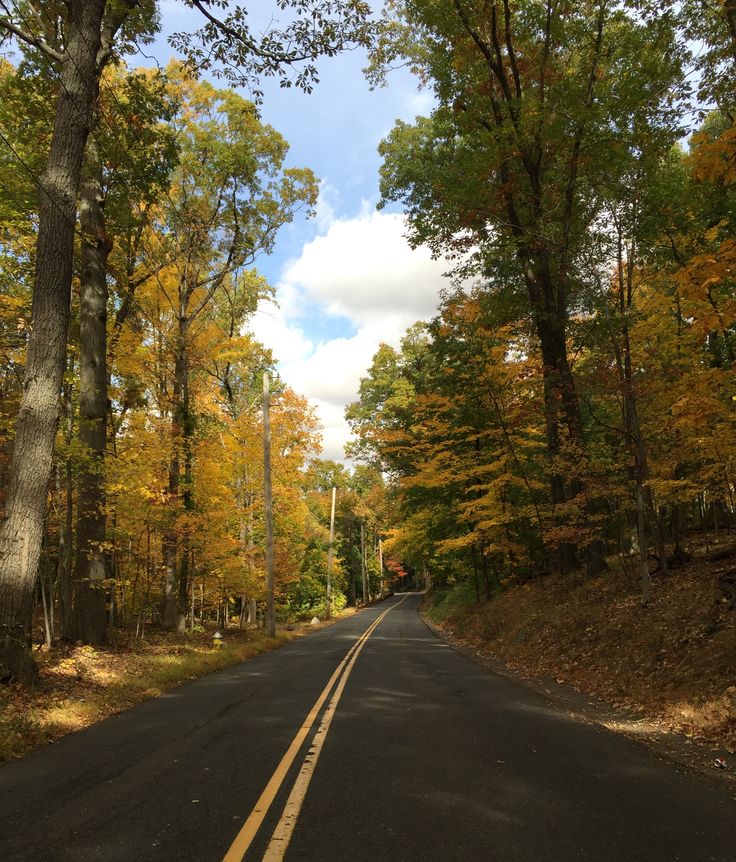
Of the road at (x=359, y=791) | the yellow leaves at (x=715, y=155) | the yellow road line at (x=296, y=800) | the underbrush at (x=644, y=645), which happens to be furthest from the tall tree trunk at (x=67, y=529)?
the yellow leaves at (x=715, y=155)

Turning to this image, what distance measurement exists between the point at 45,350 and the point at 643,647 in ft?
33.1

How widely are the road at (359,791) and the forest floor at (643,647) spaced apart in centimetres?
96

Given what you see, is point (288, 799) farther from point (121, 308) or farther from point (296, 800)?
point (121, 308)

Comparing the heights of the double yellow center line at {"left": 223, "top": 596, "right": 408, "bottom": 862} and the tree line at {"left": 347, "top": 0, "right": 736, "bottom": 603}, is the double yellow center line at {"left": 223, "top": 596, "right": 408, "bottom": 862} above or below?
below

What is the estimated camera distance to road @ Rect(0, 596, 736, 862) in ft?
11.3

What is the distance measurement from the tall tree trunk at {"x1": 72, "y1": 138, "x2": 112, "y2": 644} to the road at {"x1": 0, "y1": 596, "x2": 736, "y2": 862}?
4.76m

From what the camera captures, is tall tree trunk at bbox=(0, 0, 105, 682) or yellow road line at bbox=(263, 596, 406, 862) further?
tall tree trunk at bbox=(0, 0, 105, 682)

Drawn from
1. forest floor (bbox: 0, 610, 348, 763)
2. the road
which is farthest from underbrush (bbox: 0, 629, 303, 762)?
the road

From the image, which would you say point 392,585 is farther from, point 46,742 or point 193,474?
point 46,742

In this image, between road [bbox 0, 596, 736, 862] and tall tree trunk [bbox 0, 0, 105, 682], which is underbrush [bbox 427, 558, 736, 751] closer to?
road [bbox 0, 596, 736, 862]

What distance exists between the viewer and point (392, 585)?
90.9 m

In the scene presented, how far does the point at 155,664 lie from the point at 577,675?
8.50 m

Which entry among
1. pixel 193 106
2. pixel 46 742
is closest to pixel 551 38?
pixel 193 106

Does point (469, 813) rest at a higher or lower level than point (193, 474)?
lower
